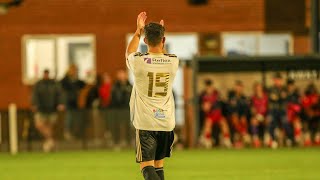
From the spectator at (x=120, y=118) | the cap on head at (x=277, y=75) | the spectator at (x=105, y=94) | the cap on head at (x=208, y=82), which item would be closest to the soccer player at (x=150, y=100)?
the spectator at (x=120, y=118)

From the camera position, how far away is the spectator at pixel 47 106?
23.9m

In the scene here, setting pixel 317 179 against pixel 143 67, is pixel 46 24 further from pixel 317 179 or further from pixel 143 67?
pixel 143 67

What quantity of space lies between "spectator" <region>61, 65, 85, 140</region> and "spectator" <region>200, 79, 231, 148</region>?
3.21 m

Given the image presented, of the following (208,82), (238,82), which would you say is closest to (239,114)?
(238,82)

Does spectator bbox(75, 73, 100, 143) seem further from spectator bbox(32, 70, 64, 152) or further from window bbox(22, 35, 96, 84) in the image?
window bbox(22, 35, 96, 84)

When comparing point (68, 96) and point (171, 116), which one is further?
point (68, 96)

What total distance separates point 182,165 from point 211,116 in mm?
5824

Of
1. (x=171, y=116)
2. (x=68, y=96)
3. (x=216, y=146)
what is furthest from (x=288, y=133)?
(x=171, y=116)

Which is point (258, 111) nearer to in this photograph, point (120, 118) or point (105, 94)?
point (120, 118)

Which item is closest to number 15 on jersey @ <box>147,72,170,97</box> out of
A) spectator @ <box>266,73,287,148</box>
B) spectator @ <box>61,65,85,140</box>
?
spectator @ <box>61,65,85,140</box>

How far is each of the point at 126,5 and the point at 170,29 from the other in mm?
1738

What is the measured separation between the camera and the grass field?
53.0 feet

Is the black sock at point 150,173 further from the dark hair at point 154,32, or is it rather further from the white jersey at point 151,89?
the dark hair at point 154,32

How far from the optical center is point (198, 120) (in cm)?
2448
